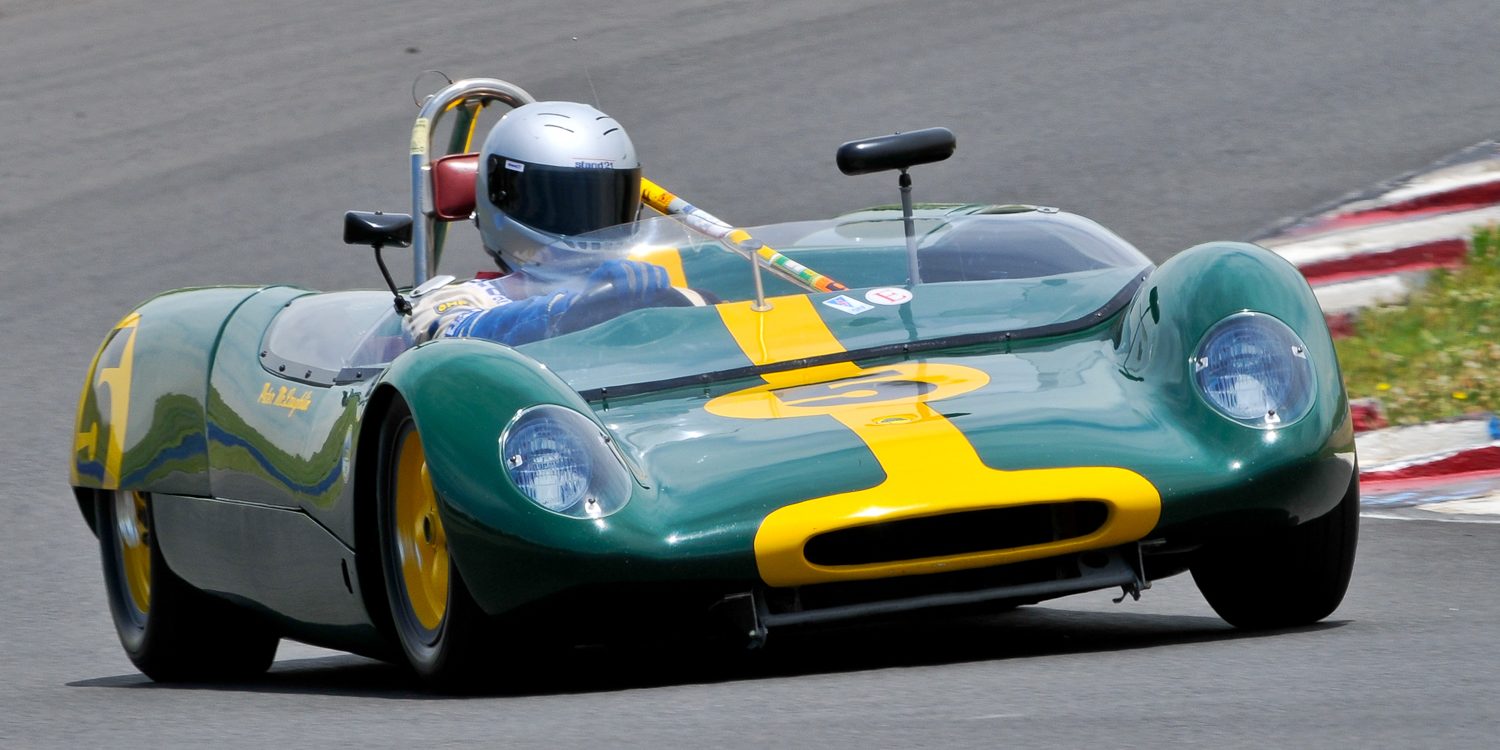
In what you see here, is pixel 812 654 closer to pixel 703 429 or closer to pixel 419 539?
pixel 703 429

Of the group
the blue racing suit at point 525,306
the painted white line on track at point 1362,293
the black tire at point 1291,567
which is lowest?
the painted white line on track at point 1362,293

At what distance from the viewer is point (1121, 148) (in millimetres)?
10414

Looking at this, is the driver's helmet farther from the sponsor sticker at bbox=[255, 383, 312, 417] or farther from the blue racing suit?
the sponsor sticker at bbox=[255, 383, 312, 417]

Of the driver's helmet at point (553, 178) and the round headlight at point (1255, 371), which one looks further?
the driver's helmet at point (553, 178)

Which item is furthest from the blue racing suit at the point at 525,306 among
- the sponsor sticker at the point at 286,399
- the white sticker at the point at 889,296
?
the white sticker at the point at 889,296

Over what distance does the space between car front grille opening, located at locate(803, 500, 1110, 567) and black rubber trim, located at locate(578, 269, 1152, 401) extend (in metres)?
0.75

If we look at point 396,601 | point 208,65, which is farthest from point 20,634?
point 208,65

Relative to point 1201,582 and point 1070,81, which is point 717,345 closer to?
point 1201,582

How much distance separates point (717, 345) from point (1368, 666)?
5.16 feet

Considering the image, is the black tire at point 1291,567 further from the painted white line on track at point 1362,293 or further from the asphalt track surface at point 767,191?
the painted white line on track at point 1362,293

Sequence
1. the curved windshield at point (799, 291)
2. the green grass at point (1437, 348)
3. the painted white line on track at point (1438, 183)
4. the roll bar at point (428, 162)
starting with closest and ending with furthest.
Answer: the curved windshield at point (799, 291), the roll bar at point (428, 162), the green grass at point (1437, 348), the painted white line on track at point (1438, 183)

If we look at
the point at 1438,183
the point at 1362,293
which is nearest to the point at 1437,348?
the point at 1362,293

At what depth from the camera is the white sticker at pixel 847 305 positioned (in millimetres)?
4945

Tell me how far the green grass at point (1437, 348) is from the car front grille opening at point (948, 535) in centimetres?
317
